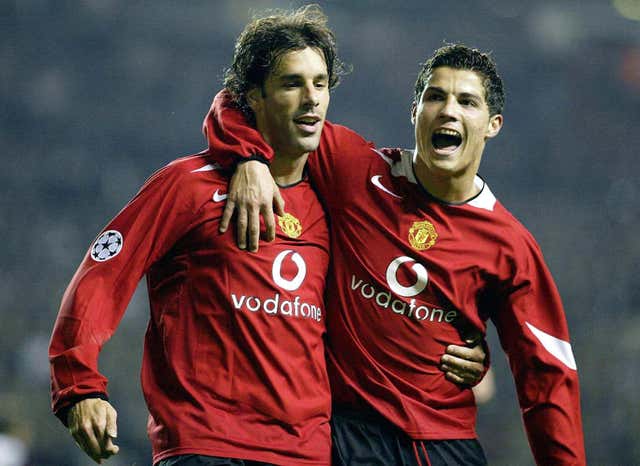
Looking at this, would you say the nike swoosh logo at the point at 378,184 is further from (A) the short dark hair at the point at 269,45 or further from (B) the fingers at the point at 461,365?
(B) the fingers at the point at 461,365

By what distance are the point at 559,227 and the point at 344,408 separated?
7.26 m

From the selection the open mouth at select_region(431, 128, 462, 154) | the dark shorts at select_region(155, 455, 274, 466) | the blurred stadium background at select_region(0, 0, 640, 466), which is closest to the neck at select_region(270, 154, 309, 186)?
the open mouth at select_region(431, 128, 462, 154)

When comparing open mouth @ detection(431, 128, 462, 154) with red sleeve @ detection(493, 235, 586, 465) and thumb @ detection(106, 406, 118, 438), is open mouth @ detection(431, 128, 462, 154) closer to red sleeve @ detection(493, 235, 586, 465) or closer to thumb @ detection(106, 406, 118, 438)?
red sleeve @ detection(493, 235, 586, 465)

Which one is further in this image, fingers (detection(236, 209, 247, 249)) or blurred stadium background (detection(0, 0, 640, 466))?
blurred stadium background (detection(0, 0, 640, 466))

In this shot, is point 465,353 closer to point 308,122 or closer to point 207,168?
point 308,122

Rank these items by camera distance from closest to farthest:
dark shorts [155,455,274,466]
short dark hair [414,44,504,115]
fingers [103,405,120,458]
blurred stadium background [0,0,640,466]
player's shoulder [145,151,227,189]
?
fingers [103,405,120,458]
dark shorts [155,455,274,466]
player's shoulder [145,151,227,189]
short dark hair [414,44,504,115]
blurred stadium background [0,0,640,466]

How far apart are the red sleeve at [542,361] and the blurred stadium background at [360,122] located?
5077 millimetres

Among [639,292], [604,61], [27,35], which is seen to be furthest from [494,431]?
[27,35]

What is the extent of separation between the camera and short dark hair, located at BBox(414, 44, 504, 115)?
268cm

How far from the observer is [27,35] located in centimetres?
999

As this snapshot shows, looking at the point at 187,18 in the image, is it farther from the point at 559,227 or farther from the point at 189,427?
the point at 189,427

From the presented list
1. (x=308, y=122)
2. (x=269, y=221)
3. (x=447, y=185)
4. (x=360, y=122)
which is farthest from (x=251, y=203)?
Answer: (x=360, y=122)

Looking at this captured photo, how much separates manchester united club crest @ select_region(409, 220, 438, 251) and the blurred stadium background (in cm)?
529

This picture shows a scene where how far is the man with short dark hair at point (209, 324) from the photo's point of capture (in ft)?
7.04
